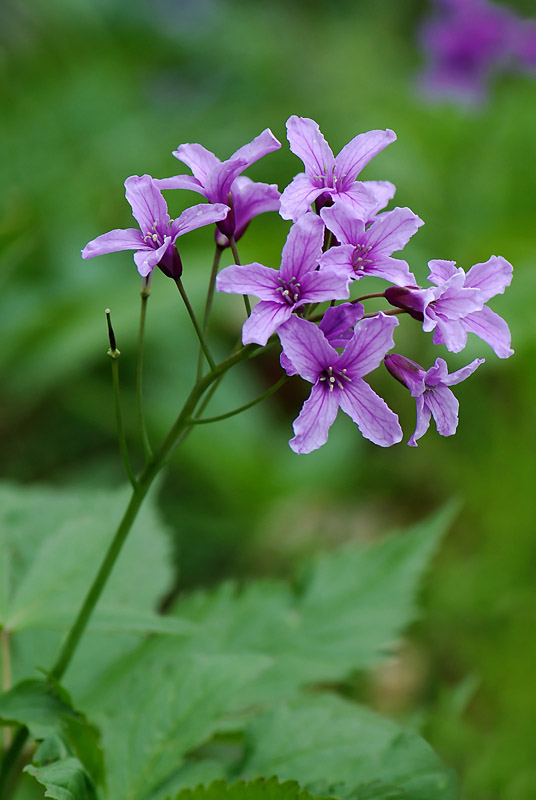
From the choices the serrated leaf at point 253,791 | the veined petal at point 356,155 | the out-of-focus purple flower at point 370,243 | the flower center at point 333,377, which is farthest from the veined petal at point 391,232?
the serrated leaf at point 253,791

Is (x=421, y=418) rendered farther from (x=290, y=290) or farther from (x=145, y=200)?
(x=145, y=200)

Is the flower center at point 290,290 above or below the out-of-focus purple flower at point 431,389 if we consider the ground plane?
above

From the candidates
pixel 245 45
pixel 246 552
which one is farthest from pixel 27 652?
pixel 245 45

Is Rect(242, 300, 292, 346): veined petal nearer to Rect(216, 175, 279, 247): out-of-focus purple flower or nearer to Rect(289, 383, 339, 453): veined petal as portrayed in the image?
Rect(289, 383, 339, 453): veined petal

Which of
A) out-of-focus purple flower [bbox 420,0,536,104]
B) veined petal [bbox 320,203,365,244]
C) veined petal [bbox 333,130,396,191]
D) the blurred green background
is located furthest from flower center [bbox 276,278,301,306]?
out-of-focus purple flower [bbox 420,0,536,104]

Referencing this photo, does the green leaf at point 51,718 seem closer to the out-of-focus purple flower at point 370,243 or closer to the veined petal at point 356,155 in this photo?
the out-of-focus purple flower at point 370,243

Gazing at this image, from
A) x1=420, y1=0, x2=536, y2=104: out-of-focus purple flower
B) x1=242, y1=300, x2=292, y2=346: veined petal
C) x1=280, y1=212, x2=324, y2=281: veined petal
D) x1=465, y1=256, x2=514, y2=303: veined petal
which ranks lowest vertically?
x1=420, y1=0, x2=536, y2=104: out-of-focus purple flower
